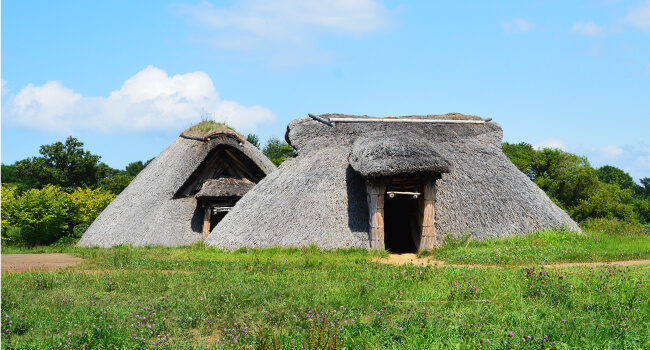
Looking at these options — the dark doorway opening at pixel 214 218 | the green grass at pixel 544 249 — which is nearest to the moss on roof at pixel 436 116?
the green grass at pixel 544 249

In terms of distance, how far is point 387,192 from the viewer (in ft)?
46.2

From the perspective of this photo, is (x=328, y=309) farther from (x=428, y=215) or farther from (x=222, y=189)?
(x=222, y=189)

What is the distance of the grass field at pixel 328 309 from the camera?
5555 millimetres

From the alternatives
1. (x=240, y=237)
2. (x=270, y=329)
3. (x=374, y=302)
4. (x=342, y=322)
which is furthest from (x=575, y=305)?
(x=240, y=237)

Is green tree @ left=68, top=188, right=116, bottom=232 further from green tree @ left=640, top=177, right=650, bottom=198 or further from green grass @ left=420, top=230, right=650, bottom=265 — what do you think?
green tree @ left=640, top=177, right=650, bottom=198

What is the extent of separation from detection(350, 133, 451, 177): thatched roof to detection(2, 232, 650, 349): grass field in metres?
3.47

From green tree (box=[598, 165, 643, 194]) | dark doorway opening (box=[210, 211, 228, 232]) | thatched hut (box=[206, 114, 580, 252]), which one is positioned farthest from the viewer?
green tree (box=[598, 165, 643, 194])

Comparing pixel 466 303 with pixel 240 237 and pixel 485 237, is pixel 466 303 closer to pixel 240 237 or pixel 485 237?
pixel 485 237

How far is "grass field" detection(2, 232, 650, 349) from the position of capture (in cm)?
555

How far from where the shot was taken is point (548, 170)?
1405 inches

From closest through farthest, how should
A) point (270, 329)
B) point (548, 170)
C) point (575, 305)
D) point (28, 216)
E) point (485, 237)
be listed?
point (270, 329) < point (575, 305) < point (485, 237) < point (28, 216) < point (548, 170)

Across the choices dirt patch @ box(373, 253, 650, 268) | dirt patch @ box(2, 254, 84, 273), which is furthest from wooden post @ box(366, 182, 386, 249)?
dirt patch @ box(2, 254, 84, 273)

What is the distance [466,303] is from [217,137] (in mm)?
16684

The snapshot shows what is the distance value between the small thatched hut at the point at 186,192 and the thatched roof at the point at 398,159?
26.4ft
